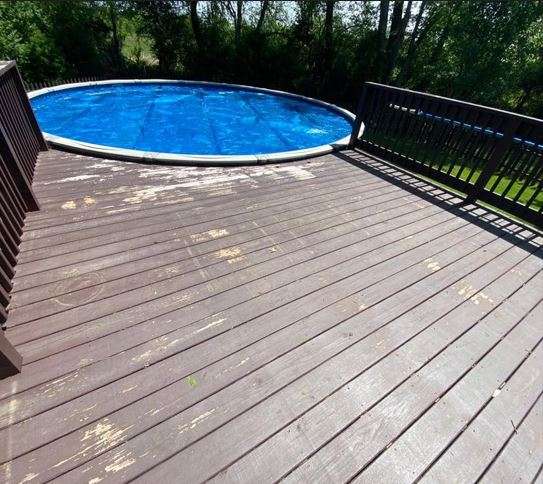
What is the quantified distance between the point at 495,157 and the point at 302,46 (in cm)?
1300

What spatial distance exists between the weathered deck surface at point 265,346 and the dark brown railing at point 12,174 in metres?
0.10

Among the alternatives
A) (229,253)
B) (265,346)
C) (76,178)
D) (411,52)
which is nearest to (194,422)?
(265,346)

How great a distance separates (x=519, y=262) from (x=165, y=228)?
3.47 metres

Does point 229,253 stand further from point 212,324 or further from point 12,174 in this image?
point 12,174

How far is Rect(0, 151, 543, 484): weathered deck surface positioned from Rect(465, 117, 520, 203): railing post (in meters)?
0.77

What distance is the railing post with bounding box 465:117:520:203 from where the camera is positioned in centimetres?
341

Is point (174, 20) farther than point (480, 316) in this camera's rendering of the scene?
Yes

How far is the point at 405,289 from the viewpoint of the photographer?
250 cm

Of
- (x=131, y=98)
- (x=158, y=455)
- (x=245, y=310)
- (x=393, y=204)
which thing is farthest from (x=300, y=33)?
(x=158, y=455)

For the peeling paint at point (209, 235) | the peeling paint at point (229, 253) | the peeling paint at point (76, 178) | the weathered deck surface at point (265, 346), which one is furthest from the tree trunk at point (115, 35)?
the peeling paint at point (229, 253)

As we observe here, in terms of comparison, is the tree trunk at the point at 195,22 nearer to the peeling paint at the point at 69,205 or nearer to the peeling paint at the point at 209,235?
the peeling paint at the point at 69,205

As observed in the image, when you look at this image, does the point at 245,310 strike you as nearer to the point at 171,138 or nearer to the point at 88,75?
the point at 171,138

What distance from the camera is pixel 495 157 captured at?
3.63 metres

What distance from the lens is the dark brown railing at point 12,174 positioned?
191cm
